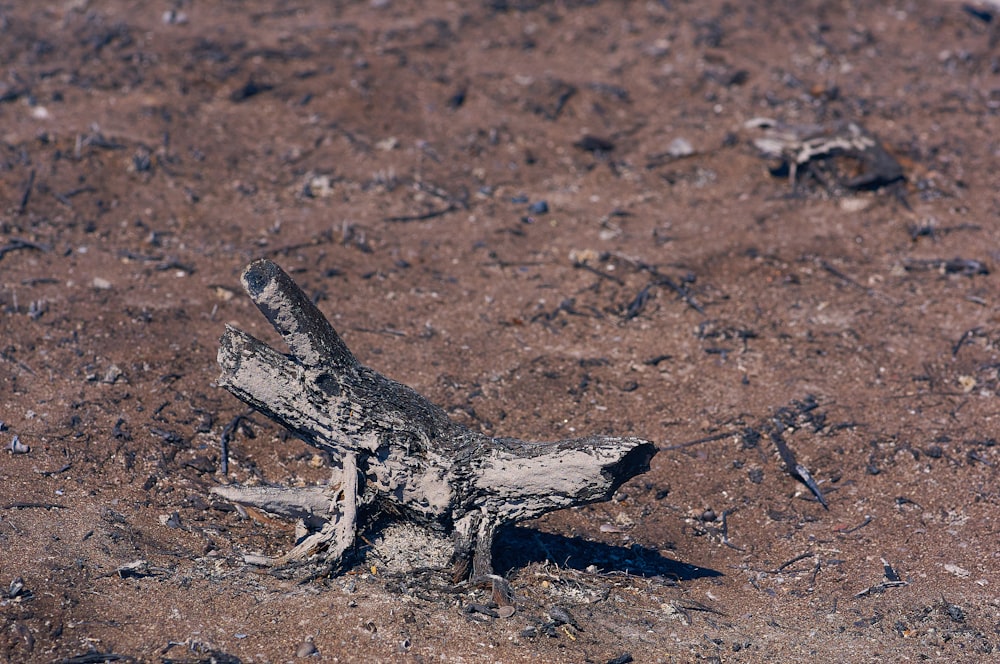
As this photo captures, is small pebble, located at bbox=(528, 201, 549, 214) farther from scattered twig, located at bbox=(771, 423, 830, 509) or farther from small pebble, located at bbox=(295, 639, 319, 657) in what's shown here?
small pebble, located at bbox=(295, 639, 319, 657)

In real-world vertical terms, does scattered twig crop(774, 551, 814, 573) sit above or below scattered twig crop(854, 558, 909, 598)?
below

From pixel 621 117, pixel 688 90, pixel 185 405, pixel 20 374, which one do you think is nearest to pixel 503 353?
pixel 185 405

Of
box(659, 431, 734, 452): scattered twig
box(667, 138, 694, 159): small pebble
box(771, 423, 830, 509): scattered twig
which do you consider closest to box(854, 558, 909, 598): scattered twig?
box(771, 423, 830, 509): scattered twig

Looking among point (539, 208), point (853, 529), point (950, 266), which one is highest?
point (539, 208)

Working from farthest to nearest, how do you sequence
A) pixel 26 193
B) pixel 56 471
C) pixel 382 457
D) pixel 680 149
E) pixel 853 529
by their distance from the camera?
1. pixel 680 149
2. pixel 26 193
3. pixel 853 529
4. pixel 56 471
5. pixel 382 457

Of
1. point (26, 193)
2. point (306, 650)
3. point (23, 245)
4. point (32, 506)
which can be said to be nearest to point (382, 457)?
point (306, 650)

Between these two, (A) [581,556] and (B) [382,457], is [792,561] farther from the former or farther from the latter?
(B) [382,457]
